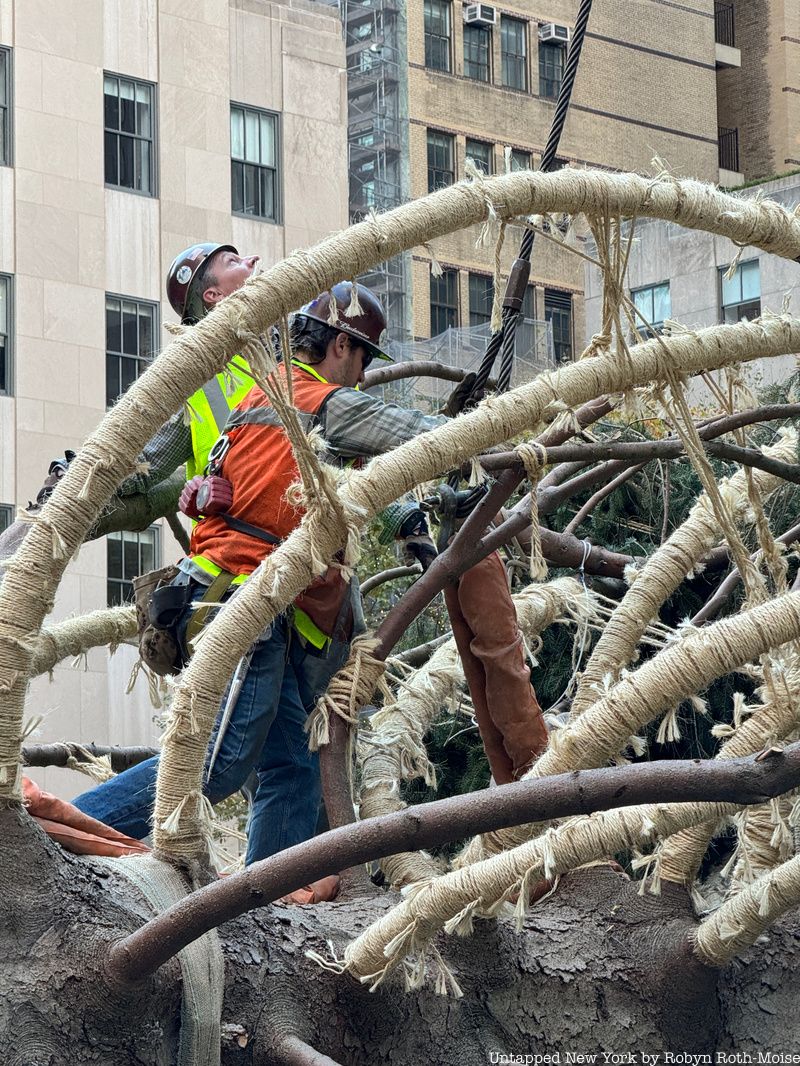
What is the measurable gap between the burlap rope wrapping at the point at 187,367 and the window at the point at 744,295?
26.7m

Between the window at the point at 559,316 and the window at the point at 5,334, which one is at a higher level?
the window at the point at 559,316

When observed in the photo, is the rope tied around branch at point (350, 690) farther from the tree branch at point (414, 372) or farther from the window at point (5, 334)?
the window at point (5, 334)

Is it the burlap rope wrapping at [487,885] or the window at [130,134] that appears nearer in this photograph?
the burlap rope wrapping at [487,885]

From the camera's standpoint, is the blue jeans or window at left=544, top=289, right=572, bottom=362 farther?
window at left=544, top=289, right=572, bottom=362

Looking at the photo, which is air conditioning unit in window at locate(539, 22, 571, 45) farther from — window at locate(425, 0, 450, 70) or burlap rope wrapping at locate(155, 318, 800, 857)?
burlap rope wrapping at locate(155, 318, 800, 857)

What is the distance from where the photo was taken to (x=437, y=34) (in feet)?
129

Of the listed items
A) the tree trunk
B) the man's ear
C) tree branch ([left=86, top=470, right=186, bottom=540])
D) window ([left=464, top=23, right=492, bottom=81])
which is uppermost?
window ([left=464, top=23, right=492, bottom=81])

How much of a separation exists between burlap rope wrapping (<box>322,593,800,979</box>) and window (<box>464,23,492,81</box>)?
36.9 m

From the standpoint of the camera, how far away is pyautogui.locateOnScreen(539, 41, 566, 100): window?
135 ft

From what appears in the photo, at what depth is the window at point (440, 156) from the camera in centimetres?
3888

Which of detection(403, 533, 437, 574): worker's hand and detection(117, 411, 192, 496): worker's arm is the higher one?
detection(117, 411, 192, 496): worker's arm

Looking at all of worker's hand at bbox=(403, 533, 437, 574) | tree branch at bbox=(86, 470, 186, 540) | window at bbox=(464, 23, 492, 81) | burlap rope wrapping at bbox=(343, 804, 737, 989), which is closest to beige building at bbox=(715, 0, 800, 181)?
window at bbox=(464, 23, 492, 81)

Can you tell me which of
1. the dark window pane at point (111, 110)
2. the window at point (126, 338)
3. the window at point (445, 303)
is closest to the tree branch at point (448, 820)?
the window at point (126, 338)

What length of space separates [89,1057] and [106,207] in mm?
19869
